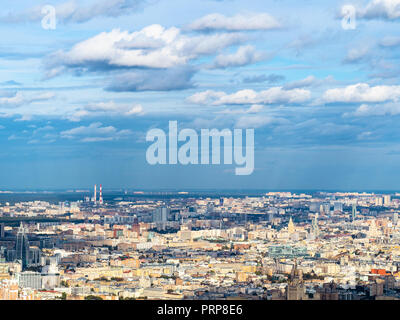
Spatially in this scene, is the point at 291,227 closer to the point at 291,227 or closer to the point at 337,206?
the point at 291,227

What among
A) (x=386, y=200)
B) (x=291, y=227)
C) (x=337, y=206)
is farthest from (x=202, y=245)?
(x=386, y=200)

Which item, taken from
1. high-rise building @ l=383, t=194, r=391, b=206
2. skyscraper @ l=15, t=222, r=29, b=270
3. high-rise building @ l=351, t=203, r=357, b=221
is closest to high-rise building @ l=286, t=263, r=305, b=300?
skyscraper @ l=15, t=222, r=29, b=270

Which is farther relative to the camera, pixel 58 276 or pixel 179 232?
pixel 179 232

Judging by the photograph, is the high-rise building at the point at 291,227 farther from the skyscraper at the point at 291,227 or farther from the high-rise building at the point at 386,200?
the high-rise building at the point at 386,200

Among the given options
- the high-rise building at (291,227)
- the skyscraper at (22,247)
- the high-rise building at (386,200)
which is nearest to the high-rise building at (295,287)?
the skyscraper at (22,247)
